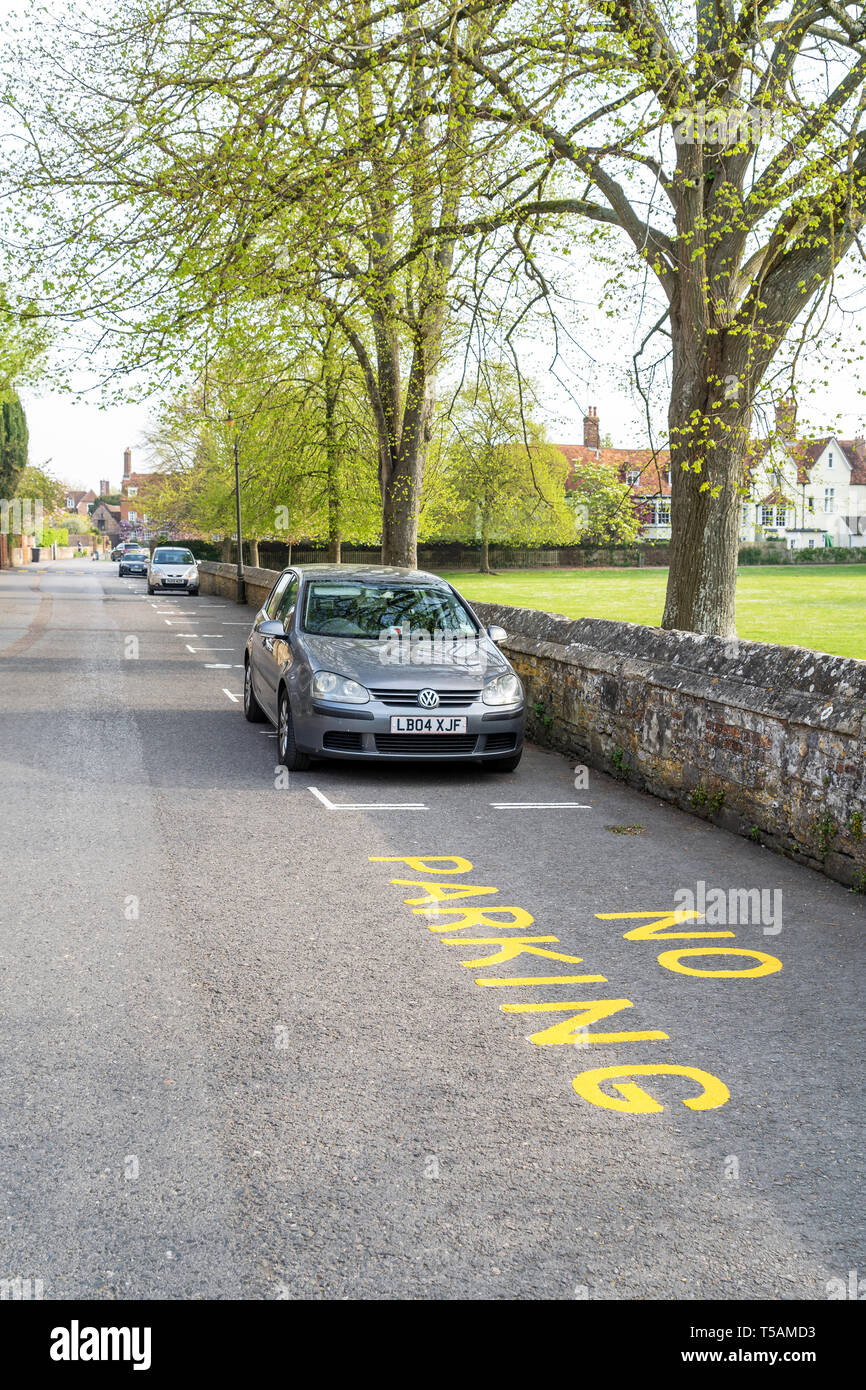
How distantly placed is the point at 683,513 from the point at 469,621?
3657 millimetres

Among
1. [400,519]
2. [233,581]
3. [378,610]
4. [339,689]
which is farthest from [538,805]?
[233,581]

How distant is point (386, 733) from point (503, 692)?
982 mm

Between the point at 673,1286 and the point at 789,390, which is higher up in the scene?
the point at 789,390

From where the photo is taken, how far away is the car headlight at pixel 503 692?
379 inches

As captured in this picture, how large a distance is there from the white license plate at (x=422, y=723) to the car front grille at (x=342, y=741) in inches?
11.6

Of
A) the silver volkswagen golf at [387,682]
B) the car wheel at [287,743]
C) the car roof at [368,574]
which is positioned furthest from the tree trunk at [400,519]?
the car wheel at [287,743]

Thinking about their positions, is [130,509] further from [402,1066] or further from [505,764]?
[402,1066]

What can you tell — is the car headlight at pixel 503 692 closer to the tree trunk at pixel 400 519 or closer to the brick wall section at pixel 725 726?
the brick wall section at pixel 725 726

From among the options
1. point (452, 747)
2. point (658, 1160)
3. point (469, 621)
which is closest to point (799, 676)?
point (452, 747)

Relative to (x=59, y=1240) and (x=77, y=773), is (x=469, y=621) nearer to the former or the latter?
(x=77, y=773)

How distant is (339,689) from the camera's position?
9.48m

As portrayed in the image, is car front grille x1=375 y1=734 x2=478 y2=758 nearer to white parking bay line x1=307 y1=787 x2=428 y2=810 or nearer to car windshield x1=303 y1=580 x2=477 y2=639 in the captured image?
white parking bay line x1=307 y1=787 x2=428 y2=810

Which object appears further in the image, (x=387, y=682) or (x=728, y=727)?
(x=387, y=682)

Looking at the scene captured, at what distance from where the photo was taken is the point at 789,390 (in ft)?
41.3
